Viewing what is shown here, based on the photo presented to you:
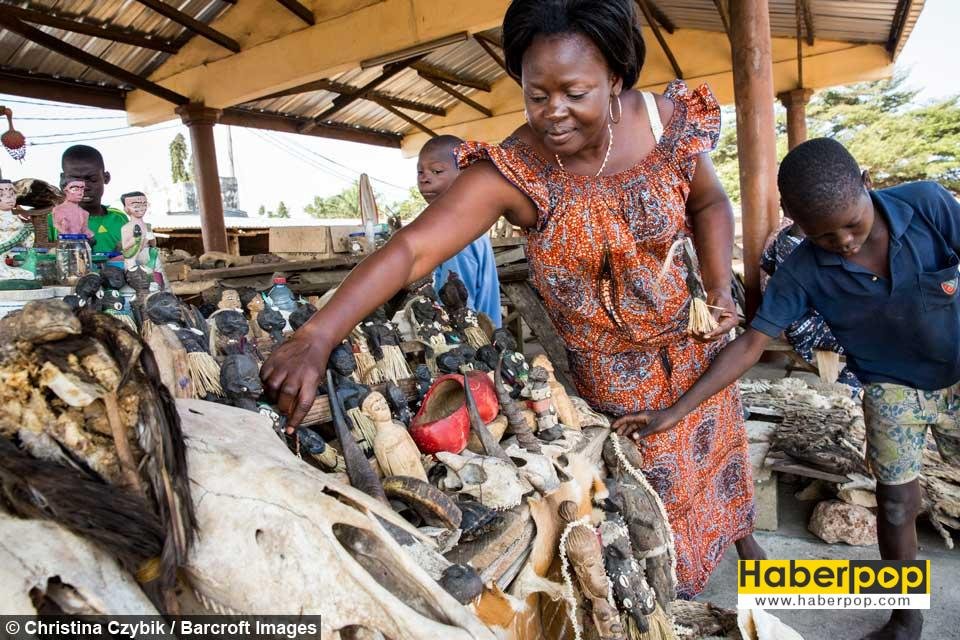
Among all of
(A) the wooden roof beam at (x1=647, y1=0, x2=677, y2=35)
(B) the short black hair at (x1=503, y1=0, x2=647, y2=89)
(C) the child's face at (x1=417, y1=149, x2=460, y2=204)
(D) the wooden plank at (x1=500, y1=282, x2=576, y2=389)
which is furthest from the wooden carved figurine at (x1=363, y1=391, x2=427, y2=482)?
(A) the wooden roof beam at (x1=647, y1=0, x2=677, y2=35)

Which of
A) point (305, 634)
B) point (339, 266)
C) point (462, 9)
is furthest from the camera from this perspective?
point (462, 9)

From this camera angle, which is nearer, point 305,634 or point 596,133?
point 305,634

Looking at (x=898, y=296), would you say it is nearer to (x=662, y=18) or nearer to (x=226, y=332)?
(x=226, y=332)

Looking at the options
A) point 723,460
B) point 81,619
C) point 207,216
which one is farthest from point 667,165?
point 207,216

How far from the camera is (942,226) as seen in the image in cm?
180

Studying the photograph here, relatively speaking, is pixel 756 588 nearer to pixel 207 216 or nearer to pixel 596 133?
pixel 596 133

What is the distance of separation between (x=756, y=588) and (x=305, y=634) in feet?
6.19

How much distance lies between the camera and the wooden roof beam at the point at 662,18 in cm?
795

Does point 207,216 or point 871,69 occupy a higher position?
Result: point 871,69

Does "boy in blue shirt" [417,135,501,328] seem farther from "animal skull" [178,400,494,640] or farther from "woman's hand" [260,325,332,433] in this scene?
"animal skull" [178,400,494,640]

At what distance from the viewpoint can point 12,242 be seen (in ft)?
7.03

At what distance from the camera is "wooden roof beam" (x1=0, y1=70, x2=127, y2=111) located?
18.8 ft

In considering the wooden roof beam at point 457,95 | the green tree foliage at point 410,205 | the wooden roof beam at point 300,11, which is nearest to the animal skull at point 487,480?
the wooden roof beam at point 300,11

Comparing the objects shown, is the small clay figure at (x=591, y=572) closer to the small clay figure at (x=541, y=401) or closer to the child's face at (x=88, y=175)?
the small clay figure at (x=541, y=401)
